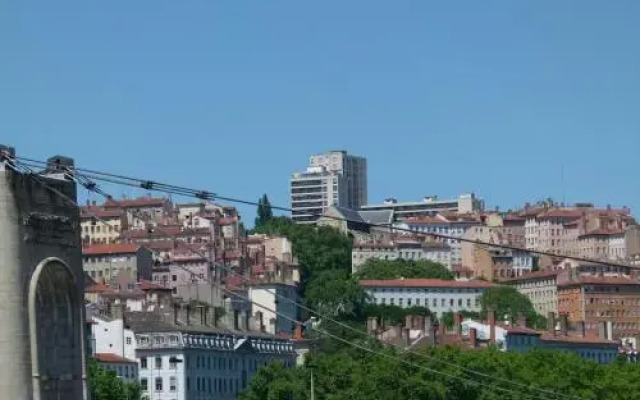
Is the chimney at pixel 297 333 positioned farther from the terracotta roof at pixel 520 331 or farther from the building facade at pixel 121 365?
the building facade at pixel 121 365

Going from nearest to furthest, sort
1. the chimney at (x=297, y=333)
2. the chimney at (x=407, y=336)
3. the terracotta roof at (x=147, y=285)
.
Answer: the chimney at (x=407, y=336) < the chimney at (x=297, y=333) < the terracotta roof at (x=147, y=285)

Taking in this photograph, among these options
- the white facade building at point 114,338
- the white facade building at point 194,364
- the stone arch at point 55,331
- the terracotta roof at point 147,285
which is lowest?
the white facade building at point 194,364

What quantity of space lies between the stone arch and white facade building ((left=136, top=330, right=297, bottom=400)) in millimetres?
105474

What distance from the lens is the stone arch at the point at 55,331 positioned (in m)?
26.6

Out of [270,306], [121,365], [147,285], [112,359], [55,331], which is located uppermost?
[55,331]

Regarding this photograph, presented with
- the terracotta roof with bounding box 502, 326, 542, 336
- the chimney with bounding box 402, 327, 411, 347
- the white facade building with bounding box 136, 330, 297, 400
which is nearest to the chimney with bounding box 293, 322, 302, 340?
the chimney with bounding box 402, 327, 411, 347

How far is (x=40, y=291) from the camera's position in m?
26.9

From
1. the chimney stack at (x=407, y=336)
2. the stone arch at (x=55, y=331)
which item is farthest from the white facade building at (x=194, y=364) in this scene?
the stone arch at (x=55, y=331)

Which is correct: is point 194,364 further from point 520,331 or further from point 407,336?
point 520,331

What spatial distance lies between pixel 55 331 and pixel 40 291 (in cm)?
61

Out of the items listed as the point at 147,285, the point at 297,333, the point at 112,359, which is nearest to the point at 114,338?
the point at 112,359

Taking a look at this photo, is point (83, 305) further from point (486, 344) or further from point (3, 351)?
point (486, 344)

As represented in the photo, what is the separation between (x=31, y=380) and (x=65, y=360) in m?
1.22

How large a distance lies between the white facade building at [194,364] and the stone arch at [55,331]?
105474mm
